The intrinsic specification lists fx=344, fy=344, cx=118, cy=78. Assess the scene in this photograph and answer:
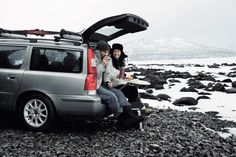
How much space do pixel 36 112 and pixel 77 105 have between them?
3.23 feet

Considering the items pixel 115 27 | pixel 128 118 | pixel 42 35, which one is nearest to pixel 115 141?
pixel 128 118

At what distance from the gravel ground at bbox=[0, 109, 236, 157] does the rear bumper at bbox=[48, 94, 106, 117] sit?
22.5 inches

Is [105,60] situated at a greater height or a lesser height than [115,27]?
lesser

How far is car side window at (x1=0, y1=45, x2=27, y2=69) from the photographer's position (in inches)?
306

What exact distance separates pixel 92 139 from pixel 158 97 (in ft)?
29.3

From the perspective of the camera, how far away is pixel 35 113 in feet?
24.5

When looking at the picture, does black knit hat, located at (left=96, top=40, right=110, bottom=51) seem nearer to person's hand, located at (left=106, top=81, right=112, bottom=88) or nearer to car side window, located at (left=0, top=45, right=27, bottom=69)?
person's hand, located at (left=106, top=81, right=112, bottom=88)

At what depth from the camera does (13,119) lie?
870cm

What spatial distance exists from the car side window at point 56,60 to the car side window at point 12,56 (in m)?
0.33

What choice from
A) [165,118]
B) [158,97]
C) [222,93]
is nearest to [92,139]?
[165,118]

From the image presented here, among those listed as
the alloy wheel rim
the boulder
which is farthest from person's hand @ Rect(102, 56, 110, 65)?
the boulder

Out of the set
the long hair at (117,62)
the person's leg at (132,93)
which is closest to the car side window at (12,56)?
the long hair at (117,62)

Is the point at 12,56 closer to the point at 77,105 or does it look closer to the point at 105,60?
the point at 77,105

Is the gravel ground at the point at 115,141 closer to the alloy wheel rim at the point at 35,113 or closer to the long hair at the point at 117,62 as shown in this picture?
the alloy wheel rim at the point at 35,113
